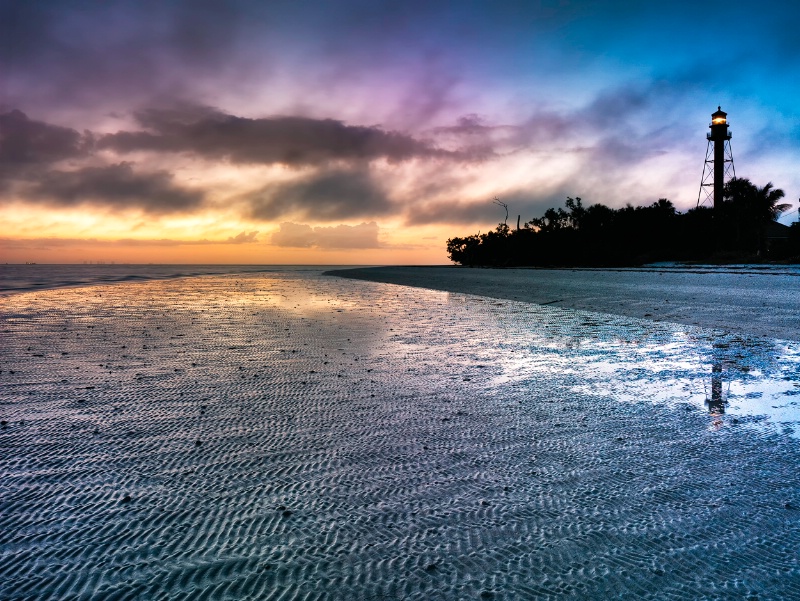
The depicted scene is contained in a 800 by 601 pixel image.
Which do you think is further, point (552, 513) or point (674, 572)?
point (552, 513)

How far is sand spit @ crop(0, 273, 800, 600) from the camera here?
2.25 m

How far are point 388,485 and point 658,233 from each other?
7141 cm

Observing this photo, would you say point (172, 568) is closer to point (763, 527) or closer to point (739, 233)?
point (763, 527)

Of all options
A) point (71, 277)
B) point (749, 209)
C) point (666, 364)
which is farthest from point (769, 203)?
point (71, 277)

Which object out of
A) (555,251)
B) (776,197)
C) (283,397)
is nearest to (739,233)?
(776,197)

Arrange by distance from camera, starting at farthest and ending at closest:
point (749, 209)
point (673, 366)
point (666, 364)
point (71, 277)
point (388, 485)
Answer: point (749, 209) < point (71, 277) < point (666, 364) < point (673, 366) < point (388, 485)

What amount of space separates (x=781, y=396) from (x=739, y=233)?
67.0 m

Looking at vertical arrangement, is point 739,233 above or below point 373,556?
above

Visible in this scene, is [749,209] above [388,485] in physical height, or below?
above

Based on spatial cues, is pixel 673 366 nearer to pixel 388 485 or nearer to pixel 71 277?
pixel 388 485

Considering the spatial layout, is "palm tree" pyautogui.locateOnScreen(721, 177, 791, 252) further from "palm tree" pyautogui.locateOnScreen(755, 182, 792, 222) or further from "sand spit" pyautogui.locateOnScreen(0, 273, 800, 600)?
"sand spit" pyautogui.locateOnScreen(0, 273, 800, 600)

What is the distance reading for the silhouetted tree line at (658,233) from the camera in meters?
59.7

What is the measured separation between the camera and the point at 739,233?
60250 mm

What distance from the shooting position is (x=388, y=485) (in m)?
3.14
